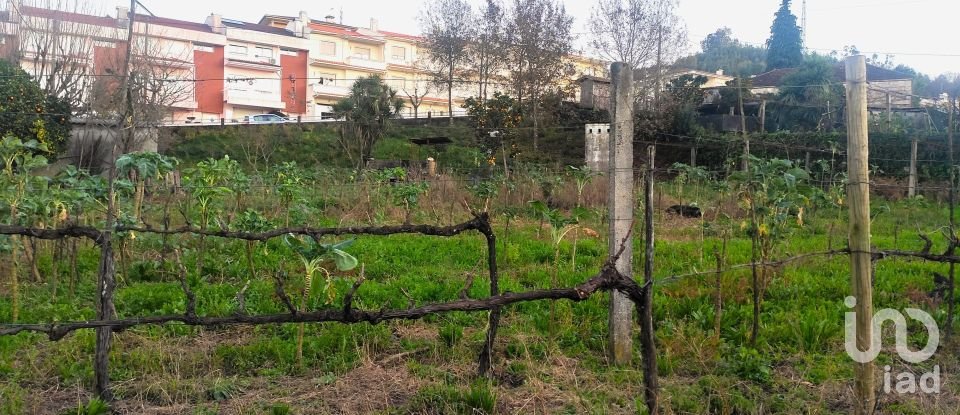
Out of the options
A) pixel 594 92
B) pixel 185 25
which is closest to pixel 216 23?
pixel 185 25

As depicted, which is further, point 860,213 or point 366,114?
→ point 366,114

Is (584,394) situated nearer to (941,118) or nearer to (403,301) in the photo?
(403,301)

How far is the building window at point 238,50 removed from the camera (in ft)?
130

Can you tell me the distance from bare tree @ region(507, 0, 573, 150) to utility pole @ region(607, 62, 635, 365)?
2303cm

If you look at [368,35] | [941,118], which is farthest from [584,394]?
[368,35]

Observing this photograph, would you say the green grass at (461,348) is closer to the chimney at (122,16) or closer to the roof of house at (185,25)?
the chimney at (122,16)

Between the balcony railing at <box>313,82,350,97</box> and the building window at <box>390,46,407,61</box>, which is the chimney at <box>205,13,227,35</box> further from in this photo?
the building window at <box>390,46,407,61</box>

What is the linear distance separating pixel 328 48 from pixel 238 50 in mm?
6808

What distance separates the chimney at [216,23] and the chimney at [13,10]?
16.4 m

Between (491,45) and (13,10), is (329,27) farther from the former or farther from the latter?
(13,10)

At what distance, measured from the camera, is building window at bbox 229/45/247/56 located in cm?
3959

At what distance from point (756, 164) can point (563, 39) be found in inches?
987

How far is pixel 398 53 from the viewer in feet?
160

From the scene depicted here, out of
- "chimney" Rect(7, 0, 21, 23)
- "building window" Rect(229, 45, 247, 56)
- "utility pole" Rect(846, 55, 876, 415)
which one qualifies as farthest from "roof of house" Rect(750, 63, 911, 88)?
"building window" Rect(229, 45, 247, 56)
